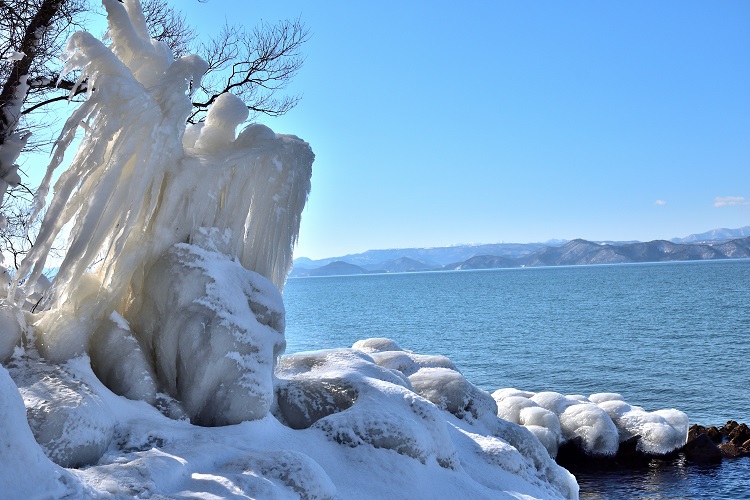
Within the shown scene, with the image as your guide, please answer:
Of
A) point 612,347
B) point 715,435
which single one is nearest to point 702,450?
Result: point 715,435

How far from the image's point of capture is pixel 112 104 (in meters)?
9.02

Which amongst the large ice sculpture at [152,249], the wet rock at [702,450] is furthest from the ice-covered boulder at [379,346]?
the wet rock at [702,450]

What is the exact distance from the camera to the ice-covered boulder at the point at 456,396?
1348cm

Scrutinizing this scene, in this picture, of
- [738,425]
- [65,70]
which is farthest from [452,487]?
[738,425]

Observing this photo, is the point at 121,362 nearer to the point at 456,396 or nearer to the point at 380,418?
the point at 380,418

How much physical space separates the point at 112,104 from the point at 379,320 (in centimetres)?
7532

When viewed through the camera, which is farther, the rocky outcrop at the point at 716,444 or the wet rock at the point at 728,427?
the wet rock at the point at 728,427

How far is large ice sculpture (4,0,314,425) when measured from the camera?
891 centimetres

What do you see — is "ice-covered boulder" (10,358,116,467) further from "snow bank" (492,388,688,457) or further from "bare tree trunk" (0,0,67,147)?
"snow bank" (492,388,688,457)

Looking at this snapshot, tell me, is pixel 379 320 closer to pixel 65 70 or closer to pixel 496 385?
pixel 496 385

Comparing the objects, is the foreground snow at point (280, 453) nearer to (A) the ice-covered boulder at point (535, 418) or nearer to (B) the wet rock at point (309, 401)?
(B) the wet rock at point (309, 401)

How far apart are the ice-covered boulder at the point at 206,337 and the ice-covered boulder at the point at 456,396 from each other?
4.66 meters

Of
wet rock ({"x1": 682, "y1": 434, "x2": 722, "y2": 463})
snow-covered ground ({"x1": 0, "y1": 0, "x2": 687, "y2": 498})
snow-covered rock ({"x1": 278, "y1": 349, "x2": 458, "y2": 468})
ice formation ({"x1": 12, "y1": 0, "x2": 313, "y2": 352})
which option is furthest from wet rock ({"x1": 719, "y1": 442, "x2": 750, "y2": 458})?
ice formation ({"x1": 12, "y1": 0, "x2": 313, "y2": 352})

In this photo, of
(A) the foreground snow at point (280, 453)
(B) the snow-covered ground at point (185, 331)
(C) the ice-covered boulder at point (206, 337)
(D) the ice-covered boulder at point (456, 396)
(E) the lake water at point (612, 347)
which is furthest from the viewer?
(E) the lake water at point (612, 347)
